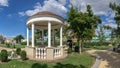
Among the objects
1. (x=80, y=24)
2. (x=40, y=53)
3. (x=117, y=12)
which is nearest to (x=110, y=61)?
(x=117, y=12)

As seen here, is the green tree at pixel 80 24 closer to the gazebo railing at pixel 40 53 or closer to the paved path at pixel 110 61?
the paved path at pixel 110 61

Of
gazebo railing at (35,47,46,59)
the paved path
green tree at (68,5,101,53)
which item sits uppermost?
green tree at (68,5,101,53)

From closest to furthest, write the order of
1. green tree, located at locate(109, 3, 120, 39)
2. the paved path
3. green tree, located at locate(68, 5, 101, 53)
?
the paved path
green tree, located at locate(109, 3, 120, 39)
green tree, located at locate(68, 5, 101, 53)

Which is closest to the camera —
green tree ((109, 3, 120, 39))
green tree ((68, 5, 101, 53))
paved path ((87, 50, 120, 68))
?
paved path ((87, 50, 120, 68))

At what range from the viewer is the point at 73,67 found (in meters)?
14.2

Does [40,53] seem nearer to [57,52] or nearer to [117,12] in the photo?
[57,52]

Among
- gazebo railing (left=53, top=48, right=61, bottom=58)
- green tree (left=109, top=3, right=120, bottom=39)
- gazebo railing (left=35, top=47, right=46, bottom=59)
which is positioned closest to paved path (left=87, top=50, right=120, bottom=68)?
green tree (left=109, top=3, right=120, bottom=39)

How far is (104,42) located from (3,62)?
44.2 m

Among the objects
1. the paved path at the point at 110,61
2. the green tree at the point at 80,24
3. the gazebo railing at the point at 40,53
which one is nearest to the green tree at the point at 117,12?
the paved path at the point at 110,61

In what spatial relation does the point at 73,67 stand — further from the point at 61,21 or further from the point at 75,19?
the point at 75,19

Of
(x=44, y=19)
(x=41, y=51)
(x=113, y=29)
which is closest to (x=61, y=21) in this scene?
(x=44, y=19)

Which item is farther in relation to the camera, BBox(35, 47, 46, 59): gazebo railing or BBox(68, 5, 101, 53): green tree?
BBox(68, 5, 101, 53): green tree

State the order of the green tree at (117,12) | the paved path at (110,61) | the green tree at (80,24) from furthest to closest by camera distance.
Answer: the green tree at (80,24), the green tree at (117,12), the paved path at (110,61)

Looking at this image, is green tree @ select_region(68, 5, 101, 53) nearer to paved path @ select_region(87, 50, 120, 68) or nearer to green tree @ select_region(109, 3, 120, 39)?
paved path @ select_region(87, 50, 120, 68)
